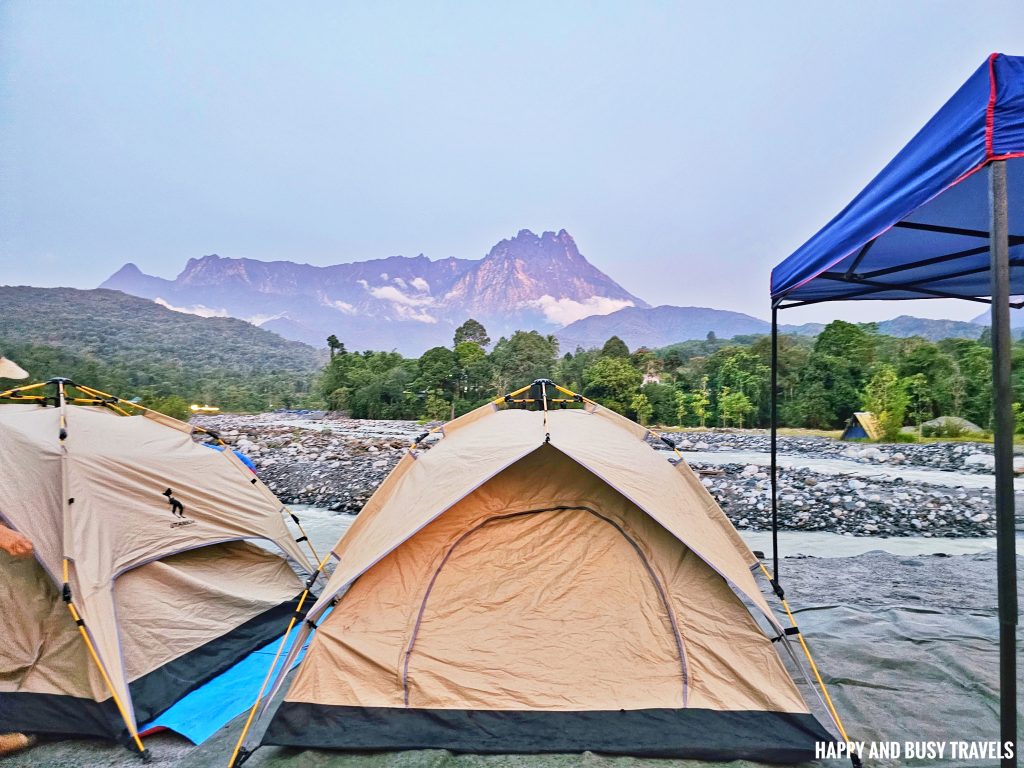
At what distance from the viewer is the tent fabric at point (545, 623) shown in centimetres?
260

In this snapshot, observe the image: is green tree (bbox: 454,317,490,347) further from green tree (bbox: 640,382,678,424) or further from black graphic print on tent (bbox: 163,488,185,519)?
black graphic print on tent (bbox: 163,488,185,519)

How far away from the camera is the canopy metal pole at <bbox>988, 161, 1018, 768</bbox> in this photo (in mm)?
1629

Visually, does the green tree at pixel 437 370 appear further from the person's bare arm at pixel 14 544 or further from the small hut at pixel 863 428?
the person's bare arm at pixel 14 544

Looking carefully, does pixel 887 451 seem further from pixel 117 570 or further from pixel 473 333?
pixel 473 333

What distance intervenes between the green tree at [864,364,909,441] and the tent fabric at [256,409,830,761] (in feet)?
80.4

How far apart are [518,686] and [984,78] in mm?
3163

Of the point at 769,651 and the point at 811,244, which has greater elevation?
the point at 811,244

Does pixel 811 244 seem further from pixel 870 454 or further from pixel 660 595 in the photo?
pixel 870 454

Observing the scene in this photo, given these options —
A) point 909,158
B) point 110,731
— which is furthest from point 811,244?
point 110,731

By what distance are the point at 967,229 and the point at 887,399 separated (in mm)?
26689

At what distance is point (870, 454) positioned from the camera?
58.3ft

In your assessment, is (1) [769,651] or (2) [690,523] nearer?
(1) [769,651]

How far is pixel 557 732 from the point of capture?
2600mm

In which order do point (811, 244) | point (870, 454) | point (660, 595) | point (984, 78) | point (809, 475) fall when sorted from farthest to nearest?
point (870, 454)
point (809, 475)
point (811, 244)
point (660, 595)
point (984, 78)
